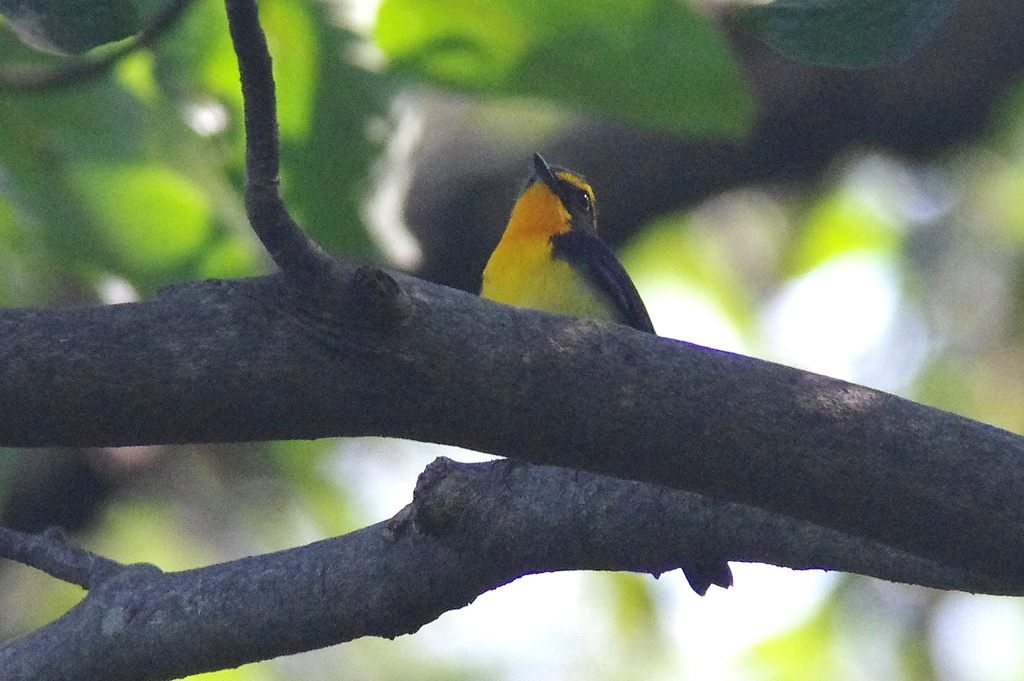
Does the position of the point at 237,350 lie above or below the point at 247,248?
below

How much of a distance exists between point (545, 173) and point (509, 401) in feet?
11.8


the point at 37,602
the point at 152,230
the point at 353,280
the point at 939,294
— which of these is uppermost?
the point at 939,294

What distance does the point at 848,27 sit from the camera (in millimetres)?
1327

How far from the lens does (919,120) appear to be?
5.84 m

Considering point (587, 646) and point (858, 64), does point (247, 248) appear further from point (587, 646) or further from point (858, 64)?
point (587, 646)

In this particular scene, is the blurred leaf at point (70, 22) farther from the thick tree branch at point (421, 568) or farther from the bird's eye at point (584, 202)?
the bird's eye at point (584, 202)

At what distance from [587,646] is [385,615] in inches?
277

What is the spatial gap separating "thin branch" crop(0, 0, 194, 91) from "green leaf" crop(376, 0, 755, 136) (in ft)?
1.56

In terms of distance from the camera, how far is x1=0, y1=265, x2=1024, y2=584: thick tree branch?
1769 millimetres

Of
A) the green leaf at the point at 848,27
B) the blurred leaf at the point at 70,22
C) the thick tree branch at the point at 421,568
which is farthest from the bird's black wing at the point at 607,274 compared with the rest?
the green leaf at the point at 848,27

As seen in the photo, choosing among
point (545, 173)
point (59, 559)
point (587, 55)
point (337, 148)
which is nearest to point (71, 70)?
point (337, 148)

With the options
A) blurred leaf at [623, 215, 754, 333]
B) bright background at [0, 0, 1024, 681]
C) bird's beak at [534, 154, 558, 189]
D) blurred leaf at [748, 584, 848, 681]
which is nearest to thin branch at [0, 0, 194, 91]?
bright background at [0, 0, 1024, 681]

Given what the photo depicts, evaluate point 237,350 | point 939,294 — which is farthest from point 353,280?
point 939,294

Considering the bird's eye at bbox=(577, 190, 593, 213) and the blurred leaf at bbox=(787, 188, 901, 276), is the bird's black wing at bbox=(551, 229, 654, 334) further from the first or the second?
the blurred leaf at bbox=(787, 188, 901, 276)
